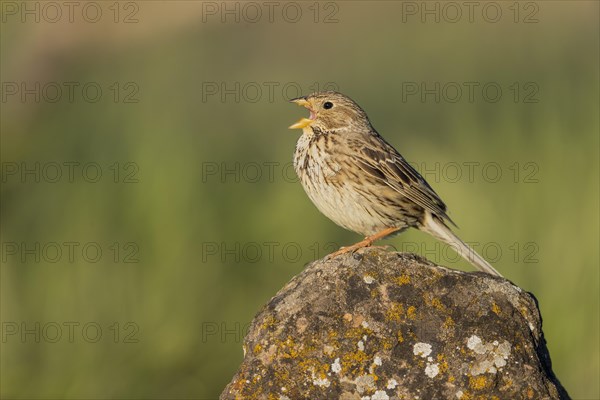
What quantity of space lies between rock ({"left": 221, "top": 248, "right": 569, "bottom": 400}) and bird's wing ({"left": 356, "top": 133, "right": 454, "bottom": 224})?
1717 millimetres

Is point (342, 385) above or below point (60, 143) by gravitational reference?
below

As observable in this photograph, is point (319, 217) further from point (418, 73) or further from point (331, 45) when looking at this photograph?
point (331, 45)

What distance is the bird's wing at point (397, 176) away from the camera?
20.9ft

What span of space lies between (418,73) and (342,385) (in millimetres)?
10627

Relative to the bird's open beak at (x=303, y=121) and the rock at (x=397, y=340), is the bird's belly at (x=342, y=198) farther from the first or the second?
the rock at (x=397, y=340)

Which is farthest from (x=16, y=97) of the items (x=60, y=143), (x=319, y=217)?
(x=319, y=217)

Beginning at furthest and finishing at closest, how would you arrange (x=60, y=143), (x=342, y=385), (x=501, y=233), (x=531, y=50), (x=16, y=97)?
(x=531, y=50) → (x=16, y=97) → (x=60, y=143) → (x=501, y=233) → (x=342, y=385)

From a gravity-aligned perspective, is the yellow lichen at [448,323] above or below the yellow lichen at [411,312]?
below

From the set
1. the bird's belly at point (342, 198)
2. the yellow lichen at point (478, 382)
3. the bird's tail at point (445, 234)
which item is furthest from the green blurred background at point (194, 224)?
the yellow lichen at point (478, 382)

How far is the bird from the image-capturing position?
6.21m

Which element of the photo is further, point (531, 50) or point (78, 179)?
point (531, 50)

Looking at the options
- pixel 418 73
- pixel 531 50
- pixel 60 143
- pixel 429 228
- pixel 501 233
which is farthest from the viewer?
pixel 418 73

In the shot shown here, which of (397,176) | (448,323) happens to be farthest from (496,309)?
(397,176)

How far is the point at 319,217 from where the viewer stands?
804 cm
